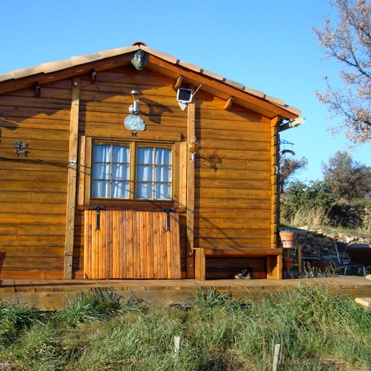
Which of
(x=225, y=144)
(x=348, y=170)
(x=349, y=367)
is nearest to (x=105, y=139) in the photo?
(x=225, y=144)

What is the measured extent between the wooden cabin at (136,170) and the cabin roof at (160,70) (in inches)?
0.7

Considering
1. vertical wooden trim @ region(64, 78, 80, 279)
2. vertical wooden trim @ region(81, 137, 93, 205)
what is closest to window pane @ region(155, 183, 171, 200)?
vertical wooden trim @ region(81, 137, 93, 205)

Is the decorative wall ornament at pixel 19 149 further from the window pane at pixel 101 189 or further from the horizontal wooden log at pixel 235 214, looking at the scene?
the horizontal wooden log at pixel 235 214

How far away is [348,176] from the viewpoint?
35.2 meters

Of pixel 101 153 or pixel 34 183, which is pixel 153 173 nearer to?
pixel 101 153

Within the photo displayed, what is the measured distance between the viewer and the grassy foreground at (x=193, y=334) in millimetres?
6309

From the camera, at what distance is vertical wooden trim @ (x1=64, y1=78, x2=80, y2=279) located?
9109 mm

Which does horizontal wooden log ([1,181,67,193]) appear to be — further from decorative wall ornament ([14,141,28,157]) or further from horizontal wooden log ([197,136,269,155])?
horizontal wooden log ([197,136,269,155])

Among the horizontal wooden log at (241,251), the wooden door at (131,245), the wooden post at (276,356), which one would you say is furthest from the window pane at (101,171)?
the wooden post at (276,356)

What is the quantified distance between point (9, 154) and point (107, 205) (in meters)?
1.72

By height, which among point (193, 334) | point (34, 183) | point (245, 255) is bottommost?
point (193, 334)

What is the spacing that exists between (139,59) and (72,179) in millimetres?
2191

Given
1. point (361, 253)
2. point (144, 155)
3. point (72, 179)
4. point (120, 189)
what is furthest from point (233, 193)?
point (361, 253)

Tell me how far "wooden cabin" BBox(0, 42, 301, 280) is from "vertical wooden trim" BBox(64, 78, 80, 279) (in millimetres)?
16
